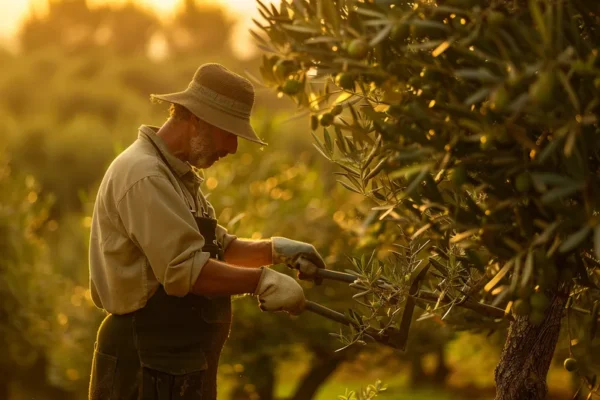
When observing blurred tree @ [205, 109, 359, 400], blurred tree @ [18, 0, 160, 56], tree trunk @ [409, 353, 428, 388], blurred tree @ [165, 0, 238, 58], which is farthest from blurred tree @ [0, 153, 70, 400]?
blurred tree @ [165, 0, 238, 58]

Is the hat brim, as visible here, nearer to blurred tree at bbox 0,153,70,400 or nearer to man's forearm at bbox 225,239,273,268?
man's forearm at bbox 225,239,273,268

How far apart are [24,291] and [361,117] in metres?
13.4

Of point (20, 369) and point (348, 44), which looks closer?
point (348, 44)

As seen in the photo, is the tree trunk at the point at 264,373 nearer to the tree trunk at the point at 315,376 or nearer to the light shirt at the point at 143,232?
the tree trunk at the point at 315,376

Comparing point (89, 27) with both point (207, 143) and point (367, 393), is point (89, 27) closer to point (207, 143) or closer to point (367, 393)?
point (367, 393)

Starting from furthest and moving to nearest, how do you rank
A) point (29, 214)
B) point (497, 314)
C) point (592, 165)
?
point (29, 214), point (497, 314), point (592, 165)

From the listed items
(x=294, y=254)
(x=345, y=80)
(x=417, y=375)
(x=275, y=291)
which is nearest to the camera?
(x=345, y=80)

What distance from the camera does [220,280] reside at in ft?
15.1

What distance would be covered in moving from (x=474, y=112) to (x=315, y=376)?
45.7 feet

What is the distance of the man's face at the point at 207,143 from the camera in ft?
16.2

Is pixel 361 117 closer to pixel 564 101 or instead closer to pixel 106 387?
pixel 564 101

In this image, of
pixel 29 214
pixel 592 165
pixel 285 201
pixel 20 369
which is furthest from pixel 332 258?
pixel 592 165

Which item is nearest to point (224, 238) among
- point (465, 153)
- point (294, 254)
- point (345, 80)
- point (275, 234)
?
point (294, 254)

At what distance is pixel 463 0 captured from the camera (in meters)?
3.30
